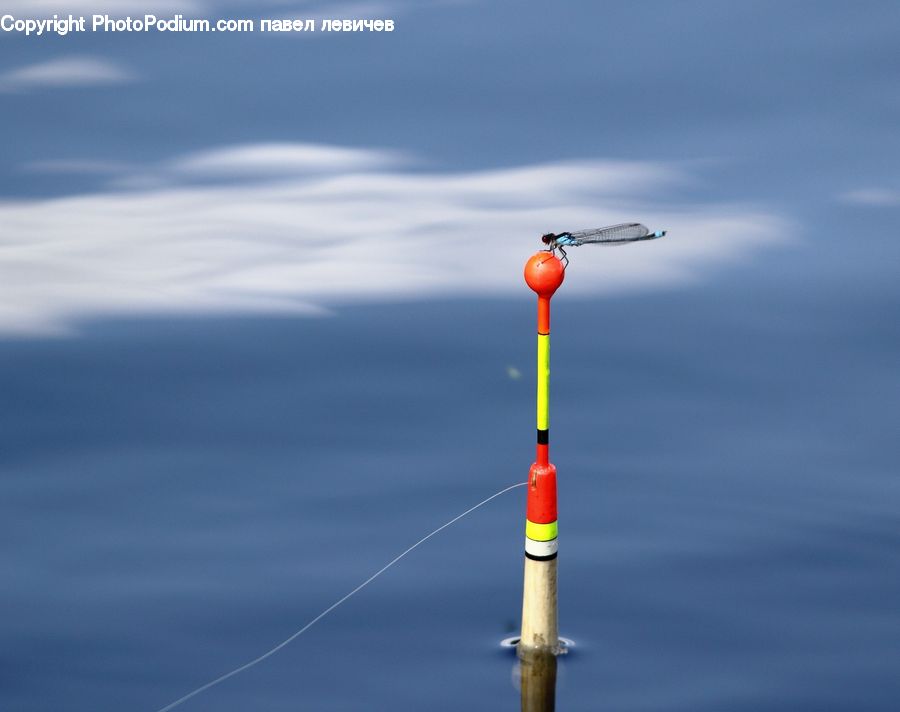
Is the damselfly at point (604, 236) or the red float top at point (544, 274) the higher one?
the damselfly at point (604, 236)

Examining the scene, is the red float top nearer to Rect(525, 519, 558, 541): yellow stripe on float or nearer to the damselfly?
the damselfly

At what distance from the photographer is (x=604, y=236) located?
11070mm

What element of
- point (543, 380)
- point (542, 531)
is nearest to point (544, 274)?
point (543, 380)

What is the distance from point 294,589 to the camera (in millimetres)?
11758

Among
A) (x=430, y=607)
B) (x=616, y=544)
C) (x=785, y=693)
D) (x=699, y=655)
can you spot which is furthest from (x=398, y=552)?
(x=785, y=693)

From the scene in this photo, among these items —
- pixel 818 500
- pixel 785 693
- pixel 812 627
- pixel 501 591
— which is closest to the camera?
pixel 785 693

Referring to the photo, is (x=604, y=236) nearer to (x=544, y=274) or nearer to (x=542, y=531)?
(x=544, y=274)

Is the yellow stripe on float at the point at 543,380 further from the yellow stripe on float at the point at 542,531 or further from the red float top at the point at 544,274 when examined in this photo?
the yellow stripe on float at the point at 542,531

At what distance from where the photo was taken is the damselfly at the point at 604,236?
1090 cm

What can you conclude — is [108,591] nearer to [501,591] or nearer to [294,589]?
[294,589]

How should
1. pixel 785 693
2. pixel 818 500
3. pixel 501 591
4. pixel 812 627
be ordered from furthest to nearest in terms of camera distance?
Answer: pixel 818 500 < pixel 501 591 < pixel 812 627 < pixel 785 693

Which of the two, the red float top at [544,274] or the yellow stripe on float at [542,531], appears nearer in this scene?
the red float top at [544,274]

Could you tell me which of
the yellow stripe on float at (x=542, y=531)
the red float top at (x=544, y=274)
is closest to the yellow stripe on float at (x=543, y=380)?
the red float top at (x=544, y=274)

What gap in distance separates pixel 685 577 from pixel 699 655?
129cm
